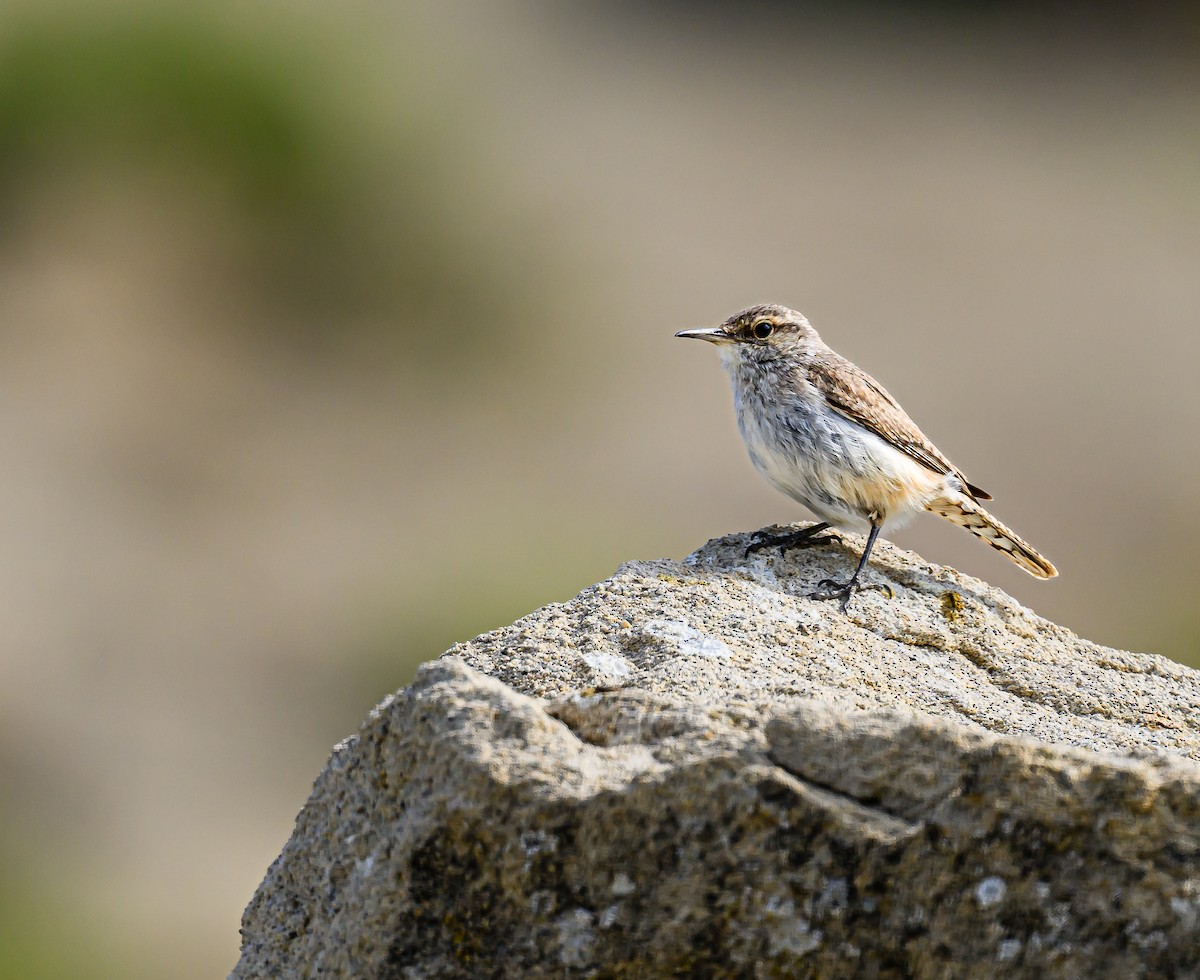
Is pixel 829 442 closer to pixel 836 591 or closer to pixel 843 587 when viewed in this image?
pixel 843 587

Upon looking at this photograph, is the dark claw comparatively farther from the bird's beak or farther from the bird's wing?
the bird's beak

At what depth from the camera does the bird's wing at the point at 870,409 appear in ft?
21.7

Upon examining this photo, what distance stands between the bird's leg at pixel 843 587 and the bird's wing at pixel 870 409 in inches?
30.4

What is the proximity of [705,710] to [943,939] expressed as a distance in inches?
27.1

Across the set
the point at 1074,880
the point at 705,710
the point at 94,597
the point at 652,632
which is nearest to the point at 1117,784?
the point at 1074,880

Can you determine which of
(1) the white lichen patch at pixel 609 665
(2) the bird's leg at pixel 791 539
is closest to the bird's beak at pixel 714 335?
(2) the bird's leg at pixel 791 539

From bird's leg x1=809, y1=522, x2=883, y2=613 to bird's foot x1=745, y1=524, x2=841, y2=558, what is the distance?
0.75 feet

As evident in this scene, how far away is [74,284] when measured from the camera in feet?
84.8

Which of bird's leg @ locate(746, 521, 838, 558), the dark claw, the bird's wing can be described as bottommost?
the dark claw

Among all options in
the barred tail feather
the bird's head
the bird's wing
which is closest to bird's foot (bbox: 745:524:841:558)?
the bird's wing

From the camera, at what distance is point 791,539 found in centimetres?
597

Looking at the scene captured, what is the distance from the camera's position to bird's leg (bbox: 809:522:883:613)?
17.2 feet

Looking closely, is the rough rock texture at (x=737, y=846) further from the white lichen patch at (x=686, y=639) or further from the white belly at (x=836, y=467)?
the white belly at (x=836, y=467)

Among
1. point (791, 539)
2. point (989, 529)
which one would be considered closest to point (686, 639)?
point (791, 539)
